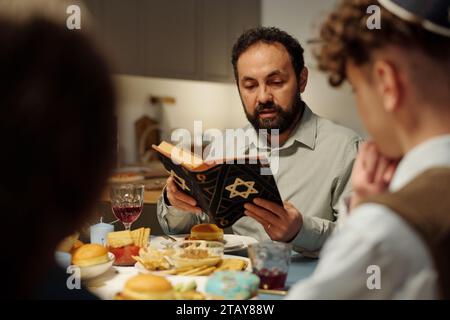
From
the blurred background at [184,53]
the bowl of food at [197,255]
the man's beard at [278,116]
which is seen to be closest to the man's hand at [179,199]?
the bowl of food at [197,255]

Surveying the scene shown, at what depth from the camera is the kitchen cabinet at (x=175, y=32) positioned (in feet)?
10.9

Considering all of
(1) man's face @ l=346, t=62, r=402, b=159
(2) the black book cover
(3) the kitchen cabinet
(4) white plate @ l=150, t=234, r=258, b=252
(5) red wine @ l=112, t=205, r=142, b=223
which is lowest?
(4) white plate @ l=150, t=234, r=258, b=252

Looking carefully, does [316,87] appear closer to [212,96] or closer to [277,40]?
[212,96]

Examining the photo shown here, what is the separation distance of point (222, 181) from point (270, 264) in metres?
0.25

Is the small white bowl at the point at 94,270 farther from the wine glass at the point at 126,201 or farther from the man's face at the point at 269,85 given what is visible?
the man's face at the point at 269,85

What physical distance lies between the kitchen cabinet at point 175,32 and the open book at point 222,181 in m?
1.98

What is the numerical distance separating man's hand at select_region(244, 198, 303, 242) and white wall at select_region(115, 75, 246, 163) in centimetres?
225

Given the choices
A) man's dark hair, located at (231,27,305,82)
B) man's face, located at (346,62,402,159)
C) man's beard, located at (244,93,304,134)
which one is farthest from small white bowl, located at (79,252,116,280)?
man's dark hair, located at (231,27,305,82)

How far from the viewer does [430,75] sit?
1.96 ft

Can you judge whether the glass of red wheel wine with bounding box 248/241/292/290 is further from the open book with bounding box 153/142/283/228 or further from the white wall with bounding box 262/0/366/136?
the white wall with bounding box 262/0/366/136

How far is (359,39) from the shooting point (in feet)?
2.08

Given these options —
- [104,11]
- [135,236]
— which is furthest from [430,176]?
[104,11]

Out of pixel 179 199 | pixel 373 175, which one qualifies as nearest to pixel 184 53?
pixel 179 199

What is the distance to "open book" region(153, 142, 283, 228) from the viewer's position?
1086 millimetres
